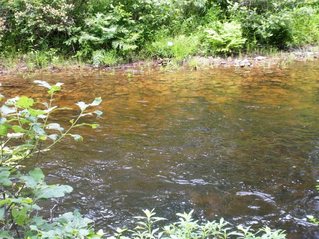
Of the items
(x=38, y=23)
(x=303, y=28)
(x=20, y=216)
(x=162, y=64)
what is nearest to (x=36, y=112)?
(x=20, y=216)

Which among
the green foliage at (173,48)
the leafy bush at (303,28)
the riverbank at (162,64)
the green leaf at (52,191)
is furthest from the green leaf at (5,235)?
the leafy bush at (303,28)

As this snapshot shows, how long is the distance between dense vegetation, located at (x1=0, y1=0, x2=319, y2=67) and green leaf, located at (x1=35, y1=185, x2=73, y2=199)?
385 inches

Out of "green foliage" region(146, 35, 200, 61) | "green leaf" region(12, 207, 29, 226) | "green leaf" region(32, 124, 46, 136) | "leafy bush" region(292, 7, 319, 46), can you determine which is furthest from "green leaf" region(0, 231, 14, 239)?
"leafy bush" region(292, 7, 319, 46)

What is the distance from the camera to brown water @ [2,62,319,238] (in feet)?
12.9

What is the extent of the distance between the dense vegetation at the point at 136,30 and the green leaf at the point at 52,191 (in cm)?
978

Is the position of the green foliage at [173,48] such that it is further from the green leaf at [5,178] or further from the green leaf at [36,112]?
the green leaf at [5,178]

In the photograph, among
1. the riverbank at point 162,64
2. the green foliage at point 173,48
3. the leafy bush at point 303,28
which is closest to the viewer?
the riverbank at point 162,64

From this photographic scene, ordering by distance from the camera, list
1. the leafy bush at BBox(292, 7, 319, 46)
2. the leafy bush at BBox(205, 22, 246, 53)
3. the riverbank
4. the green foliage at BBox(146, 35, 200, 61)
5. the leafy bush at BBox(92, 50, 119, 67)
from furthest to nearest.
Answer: the leafy bush at BBox(292, 7, 319, 46) < the leafy bush at BBox(205, 22, 246, 53) < the green foliage at BBox(146, 35, 200, 61) < the leafy bush at BBox(92, 50, 119, 67) < the riverbank

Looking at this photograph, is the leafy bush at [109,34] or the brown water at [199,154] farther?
the leafy bush at [109,34]

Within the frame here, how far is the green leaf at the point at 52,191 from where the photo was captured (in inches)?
71.0

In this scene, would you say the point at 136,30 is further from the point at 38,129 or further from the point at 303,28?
the point at 38,129

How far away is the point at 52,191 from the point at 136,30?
10894mm

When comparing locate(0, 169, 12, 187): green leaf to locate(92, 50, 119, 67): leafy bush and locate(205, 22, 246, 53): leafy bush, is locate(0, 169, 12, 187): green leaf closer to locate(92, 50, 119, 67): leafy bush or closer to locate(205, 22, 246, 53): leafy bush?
locate(92, 50, 119, 67): leafy bush

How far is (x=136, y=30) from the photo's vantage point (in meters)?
12.3
